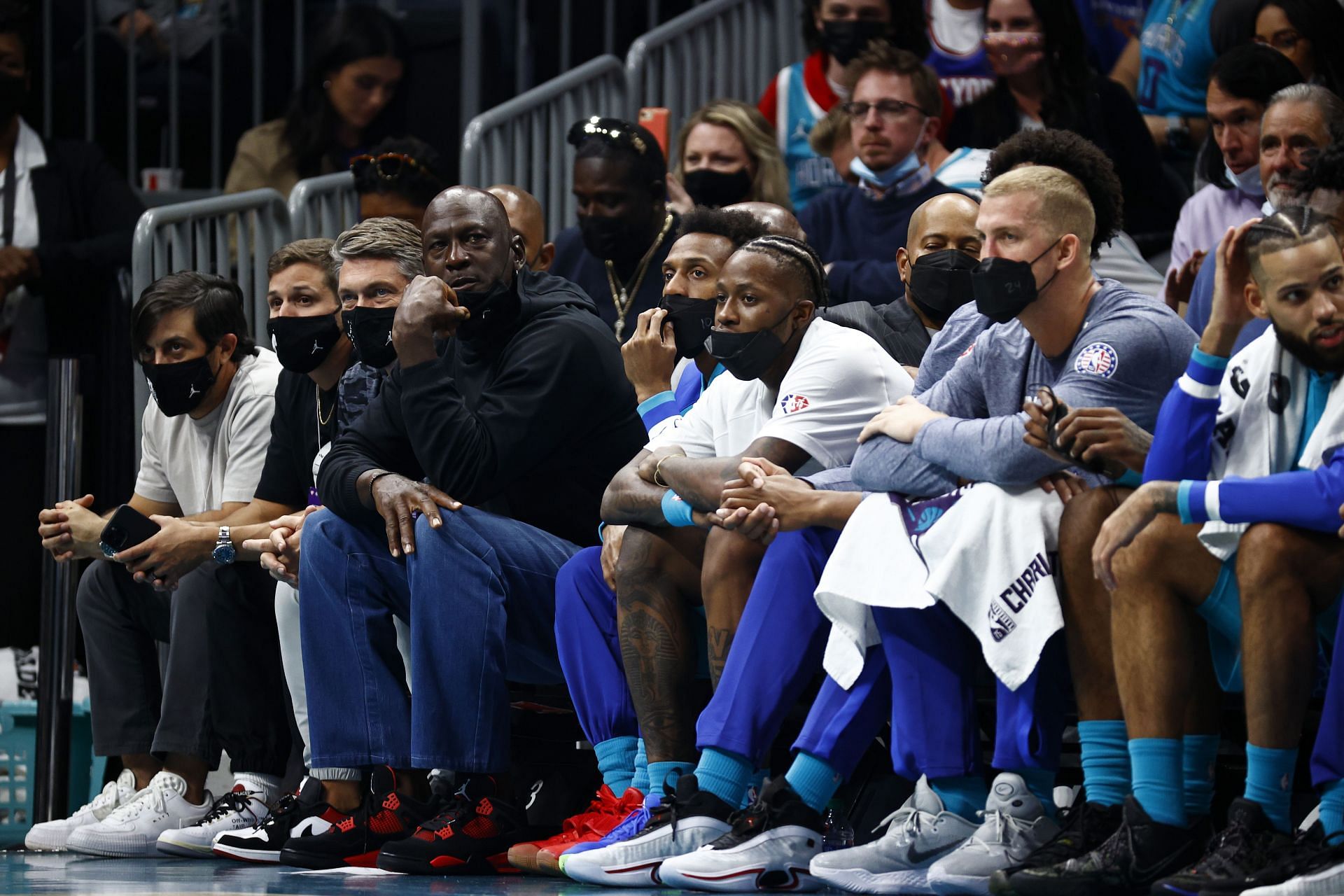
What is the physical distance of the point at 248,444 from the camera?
5.43 meters

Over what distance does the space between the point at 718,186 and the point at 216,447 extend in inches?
70.1

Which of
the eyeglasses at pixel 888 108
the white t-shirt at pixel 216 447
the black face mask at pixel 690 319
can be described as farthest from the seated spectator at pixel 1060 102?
the white t-shirt at pixel 216 447

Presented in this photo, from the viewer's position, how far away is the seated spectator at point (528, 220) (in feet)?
19.0

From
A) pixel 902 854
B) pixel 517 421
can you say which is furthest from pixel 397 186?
pixel 902 854

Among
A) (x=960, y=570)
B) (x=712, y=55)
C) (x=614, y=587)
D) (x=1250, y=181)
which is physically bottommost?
(x=614, y=587)

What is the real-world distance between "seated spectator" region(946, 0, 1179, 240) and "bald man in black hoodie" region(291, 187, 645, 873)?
6.26 ft

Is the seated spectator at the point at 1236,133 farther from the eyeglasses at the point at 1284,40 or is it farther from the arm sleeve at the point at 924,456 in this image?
the arm sleeve at the point at 924,456

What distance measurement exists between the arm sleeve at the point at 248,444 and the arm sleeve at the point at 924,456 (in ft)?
6.93

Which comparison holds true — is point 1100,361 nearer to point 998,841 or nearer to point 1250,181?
point 998,841

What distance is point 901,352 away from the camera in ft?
15.2

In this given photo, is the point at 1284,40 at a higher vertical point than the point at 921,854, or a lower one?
higher

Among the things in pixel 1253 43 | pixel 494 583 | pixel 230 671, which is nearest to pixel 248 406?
pixel 230 671

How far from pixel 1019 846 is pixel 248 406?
285cm

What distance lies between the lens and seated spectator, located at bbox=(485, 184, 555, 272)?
5.78 meters
